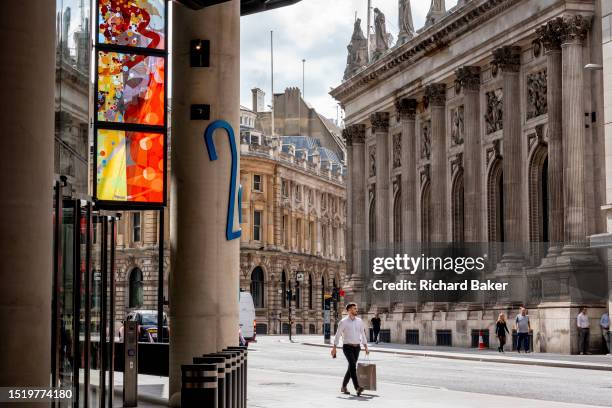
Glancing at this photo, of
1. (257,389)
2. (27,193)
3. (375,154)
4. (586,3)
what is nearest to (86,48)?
(27,193)

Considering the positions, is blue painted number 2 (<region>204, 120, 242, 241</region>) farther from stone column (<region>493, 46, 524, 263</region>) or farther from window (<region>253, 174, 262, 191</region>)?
window (<region>253, 174, 262, 191</region>)

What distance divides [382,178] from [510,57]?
1969 cm

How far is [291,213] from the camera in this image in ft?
358

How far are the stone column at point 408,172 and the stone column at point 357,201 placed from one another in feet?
27.5

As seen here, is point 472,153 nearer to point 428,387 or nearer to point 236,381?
point 428,387

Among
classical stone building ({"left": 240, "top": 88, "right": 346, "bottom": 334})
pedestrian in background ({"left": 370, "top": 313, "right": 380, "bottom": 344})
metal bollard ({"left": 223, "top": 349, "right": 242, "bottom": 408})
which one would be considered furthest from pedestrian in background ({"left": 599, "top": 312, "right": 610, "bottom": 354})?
classical stone building ({"left": 240, "top": 88, "right": 346, "bottom": 334})

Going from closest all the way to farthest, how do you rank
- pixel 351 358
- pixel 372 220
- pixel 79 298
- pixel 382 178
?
pixel 79 298
pixel 351 358
pixel 382 178
pixel 372 220

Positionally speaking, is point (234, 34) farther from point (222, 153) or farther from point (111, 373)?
point (111, 373)

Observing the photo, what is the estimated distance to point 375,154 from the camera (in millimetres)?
70125

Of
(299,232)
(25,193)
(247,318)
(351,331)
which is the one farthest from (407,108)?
(25,193)

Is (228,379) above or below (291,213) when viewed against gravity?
below

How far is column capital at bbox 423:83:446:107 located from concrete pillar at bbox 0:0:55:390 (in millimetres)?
50438

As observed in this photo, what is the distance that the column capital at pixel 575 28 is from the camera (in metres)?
43.5

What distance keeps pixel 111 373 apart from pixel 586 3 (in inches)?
Answer: 1321
